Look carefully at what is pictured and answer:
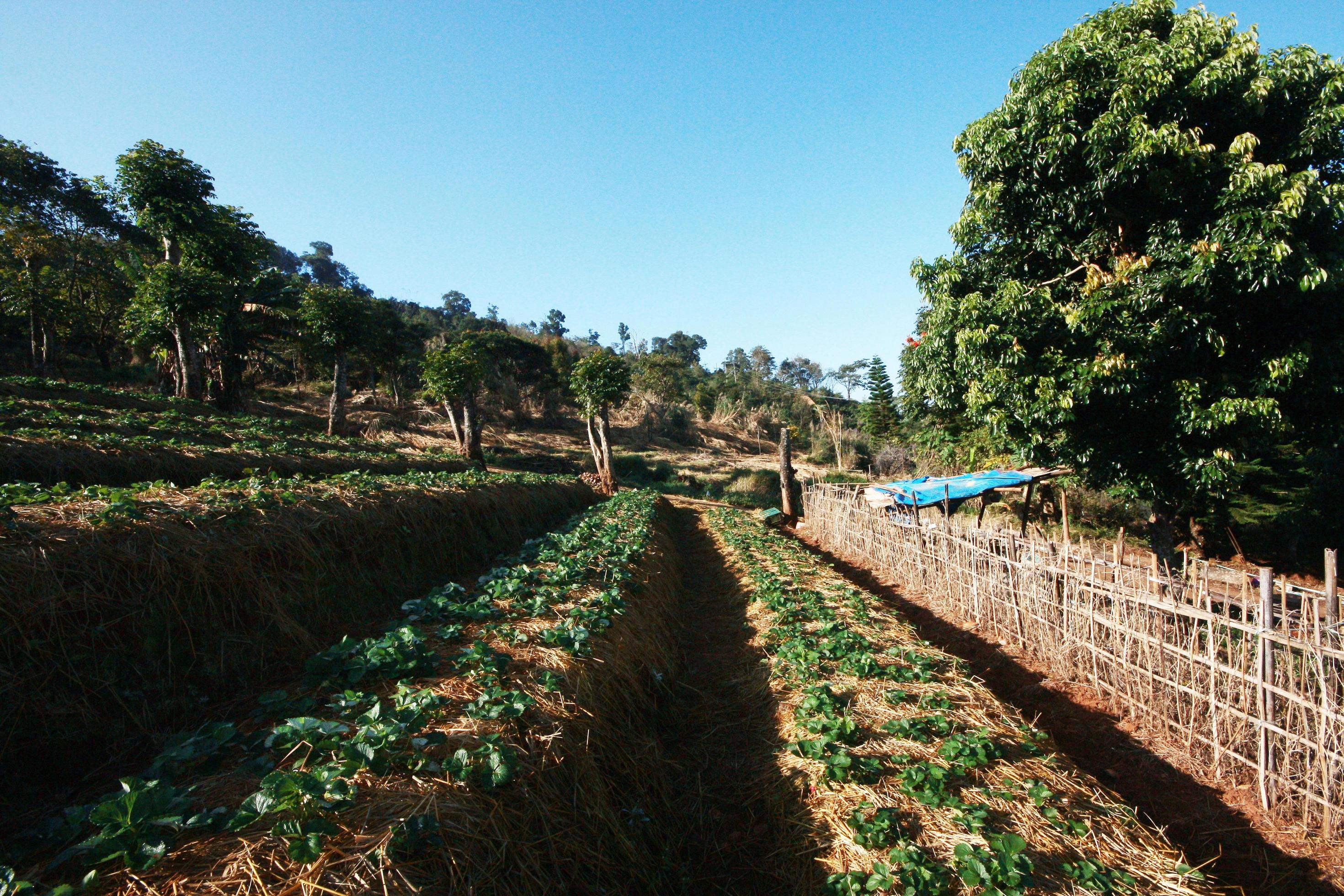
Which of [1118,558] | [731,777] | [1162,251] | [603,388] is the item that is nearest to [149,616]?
[731,777]

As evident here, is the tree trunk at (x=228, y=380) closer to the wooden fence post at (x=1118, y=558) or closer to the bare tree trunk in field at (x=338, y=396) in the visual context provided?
the bare tree trunk in field at (x=338, y=396)

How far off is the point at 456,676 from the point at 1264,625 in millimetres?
5244

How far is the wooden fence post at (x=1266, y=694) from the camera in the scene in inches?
150

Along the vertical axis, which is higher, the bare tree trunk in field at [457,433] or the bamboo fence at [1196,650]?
the bare tree trunk in field at [457,433]

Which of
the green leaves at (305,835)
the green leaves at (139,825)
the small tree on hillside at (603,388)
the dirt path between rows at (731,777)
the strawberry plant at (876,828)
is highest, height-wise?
the small tree on hillside at (603,388)

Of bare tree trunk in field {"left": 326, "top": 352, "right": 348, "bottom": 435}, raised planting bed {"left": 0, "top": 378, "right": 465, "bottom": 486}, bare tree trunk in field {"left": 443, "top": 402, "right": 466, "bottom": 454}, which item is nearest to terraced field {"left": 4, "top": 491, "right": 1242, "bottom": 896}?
raised planting bed {"left": 0, "top": 378, "right": 465, "bottom": 486}

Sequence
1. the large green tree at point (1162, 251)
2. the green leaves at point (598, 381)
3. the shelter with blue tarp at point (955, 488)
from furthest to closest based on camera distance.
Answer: the green leaves at point (598, 381) < the shelter with blue tarp at point (955, 488) < the large green tree at point (1162, 251)

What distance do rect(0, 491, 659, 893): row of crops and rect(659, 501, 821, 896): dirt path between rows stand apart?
1.10 m

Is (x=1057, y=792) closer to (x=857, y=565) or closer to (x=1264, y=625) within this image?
(x=1264, y=625)

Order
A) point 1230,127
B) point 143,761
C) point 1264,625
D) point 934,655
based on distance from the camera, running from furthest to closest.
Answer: point 1230,127
point 934,655
point 1264,625
point 143,761

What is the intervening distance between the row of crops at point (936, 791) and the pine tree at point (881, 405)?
1174 inches

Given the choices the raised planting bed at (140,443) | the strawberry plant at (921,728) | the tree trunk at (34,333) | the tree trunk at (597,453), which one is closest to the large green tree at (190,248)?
the raised planting bed at (140,443)

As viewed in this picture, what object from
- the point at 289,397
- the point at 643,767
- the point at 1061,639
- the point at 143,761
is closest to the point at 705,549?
the point at 1061,639

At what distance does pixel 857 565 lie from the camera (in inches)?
480
